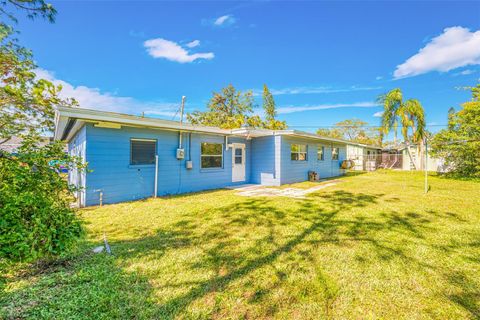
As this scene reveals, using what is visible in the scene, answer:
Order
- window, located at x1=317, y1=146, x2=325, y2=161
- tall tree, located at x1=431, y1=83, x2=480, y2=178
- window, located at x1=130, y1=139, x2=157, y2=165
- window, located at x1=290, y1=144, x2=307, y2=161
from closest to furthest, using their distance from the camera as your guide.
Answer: window, located at x1=130, y1=139, x2=157, y2=165
window, located at x1=290, y1=144, x2=307, y2=161
tall tree, located at x1=431, y1=83, x2=480, y2=178
window, located at x1=317, y1=146, x2=325, y2=161

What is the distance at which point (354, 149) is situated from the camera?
2255 centimetres

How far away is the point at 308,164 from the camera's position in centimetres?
1183

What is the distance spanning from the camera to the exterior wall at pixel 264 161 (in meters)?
9.72

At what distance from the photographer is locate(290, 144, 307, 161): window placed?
35.1 ft

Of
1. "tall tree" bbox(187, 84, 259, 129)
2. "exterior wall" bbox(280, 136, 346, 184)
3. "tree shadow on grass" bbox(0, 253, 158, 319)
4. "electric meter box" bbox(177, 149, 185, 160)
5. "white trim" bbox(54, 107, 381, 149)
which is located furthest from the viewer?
"tall tree" bbox(187, 84, 259, 129)

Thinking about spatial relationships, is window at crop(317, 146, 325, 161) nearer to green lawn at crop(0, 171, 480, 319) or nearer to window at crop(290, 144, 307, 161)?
window at crop(290, 144, 307, 161)

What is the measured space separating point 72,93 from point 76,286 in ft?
48.5

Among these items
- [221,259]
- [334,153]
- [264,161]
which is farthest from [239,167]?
[334,153]

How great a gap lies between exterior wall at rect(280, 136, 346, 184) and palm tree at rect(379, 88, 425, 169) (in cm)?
734

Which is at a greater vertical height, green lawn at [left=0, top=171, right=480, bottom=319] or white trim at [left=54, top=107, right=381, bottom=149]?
white trim at [left=54, top=107, right=381, bottom=149]

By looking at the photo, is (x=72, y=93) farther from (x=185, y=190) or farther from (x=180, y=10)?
(x=185, y=190)

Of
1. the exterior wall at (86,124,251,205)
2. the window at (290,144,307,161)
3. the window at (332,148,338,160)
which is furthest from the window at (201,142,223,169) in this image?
the window at (332,148,338,160)

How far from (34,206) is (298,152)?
1056 cm

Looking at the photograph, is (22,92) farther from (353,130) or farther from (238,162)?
(353,130)
